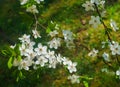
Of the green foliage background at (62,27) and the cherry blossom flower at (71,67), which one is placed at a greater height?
the green foliage background at (62,27)

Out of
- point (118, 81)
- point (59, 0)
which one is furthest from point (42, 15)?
point (118, 81)

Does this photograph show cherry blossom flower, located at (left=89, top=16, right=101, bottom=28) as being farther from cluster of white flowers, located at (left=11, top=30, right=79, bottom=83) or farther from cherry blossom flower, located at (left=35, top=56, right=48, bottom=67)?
cherry blossom flower, located at (left=35, top=56, right=48, bottom=67)

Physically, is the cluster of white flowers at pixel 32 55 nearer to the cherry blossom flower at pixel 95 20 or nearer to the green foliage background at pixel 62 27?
the green foliage background at pixel 62 27

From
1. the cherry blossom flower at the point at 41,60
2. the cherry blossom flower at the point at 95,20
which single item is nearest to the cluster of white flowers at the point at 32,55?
the cherry blossom flower at the point at 41,60

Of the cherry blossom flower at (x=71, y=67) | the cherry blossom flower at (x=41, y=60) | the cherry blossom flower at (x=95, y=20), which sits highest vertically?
the cherry blossom flower at (x=95, y=20)

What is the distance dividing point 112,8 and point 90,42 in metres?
1.22

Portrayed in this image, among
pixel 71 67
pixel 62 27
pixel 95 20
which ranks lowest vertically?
pixel 71 67

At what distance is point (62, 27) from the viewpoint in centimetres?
895

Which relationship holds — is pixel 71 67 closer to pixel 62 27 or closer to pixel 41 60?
pixel 41 60

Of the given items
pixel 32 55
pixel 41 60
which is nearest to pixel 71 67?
pixel 41 60

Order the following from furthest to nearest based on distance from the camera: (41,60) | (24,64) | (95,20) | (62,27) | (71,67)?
1. (62,27)
2. (71,67)
3. (95,20)
4. (41,60)
5. (24,64)

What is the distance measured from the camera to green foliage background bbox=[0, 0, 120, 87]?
7.06m

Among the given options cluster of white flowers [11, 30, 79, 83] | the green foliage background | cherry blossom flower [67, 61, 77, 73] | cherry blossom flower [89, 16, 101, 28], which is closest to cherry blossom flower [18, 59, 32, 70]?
cluster of white flowers [11, 30, 79, 83]

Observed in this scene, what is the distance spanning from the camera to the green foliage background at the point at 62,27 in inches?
278
